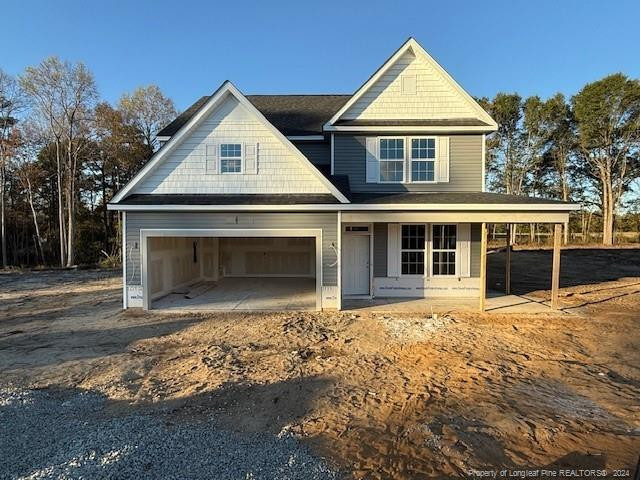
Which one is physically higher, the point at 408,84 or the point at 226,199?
the point at 408,84

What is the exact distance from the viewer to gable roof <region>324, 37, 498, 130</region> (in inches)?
486

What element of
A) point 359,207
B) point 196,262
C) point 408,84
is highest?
point 408,84

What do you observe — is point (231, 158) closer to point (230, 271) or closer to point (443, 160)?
point (443, 160)

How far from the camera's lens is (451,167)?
12555mm

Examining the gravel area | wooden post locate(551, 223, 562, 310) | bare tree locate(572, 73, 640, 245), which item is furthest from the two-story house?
bare tree locate(572, 73, 640, 245)

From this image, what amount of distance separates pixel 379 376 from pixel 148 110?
3369 centimetres

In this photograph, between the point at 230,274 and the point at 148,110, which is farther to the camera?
the point at 148,110

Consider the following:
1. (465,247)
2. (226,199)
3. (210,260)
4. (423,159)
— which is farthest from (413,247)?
(210,260)

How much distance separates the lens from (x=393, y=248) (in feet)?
40.6

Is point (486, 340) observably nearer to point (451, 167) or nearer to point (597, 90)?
point (451, 167)

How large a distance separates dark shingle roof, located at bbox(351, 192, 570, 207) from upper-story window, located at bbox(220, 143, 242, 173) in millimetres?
3560

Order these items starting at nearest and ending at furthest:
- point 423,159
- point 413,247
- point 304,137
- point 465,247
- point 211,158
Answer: point 211,158 < point 465,247 < point 413,247 < point 423,159 < point 304,137

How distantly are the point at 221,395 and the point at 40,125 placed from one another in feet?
97.3

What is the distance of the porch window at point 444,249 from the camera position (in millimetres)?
12375
